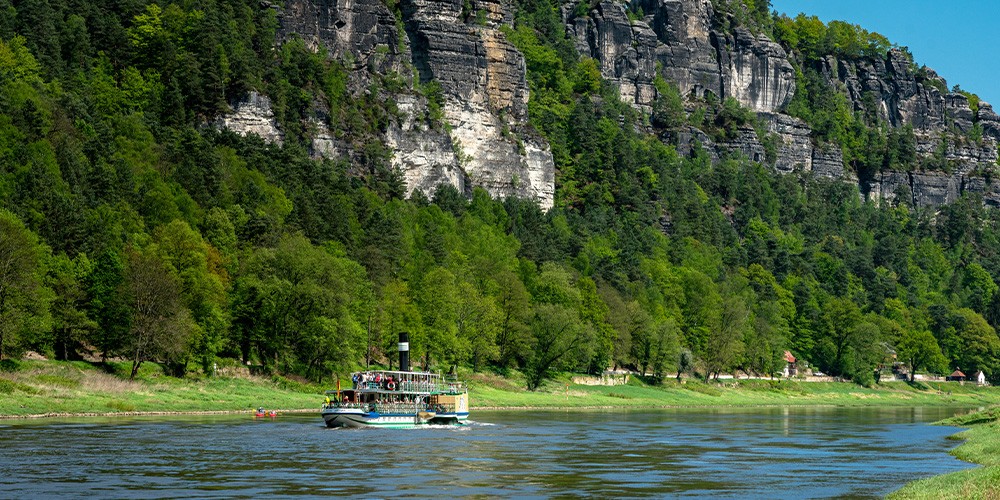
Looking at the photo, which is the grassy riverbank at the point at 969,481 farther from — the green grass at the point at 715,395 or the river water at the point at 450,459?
the green grass at the point at 715,395

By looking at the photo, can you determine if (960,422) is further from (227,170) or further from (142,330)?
(227,170)

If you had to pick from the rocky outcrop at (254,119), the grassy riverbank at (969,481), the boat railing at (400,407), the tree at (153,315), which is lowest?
the grassy riverbank at (969,481)

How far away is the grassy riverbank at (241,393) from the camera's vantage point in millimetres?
88125

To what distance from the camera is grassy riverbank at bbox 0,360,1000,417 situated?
88125 mm

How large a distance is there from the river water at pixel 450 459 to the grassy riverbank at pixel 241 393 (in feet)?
18.2

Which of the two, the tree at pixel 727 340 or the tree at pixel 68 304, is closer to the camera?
the tree at pixel 68 304

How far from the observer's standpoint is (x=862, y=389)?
7421 inches

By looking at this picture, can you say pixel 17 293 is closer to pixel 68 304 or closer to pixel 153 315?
pixel 68 304

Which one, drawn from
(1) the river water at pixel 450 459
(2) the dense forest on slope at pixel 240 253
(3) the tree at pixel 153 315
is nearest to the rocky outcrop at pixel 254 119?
(2) the dense forest on slope at pixel 240 253

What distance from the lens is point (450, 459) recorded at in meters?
64.6

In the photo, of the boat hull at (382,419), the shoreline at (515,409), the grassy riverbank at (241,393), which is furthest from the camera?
the grassy riverbank at (241,393)

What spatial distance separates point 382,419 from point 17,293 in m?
27.2

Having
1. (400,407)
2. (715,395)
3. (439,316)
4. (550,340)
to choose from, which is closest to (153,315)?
(400,407)

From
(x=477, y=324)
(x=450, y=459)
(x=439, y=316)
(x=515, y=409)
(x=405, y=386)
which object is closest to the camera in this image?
(x=450, y=459)
